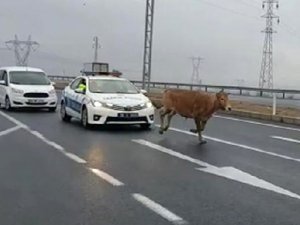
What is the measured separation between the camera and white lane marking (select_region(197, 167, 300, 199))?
8.40 m

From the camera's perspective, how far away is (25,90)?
78.5ft

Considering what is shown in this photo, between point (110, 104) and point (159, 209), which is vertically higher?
point (110, 104)

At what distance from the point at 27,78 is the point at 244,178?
57.4 ft

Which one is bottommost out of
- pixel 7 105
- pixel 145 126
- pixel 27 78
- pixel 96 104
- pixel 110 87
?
pixel 145 126

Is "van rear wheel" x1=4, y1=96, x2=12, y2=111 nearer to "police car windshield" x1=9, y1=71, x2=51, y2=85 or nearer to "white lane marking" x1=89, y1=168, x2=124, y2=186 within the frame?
"police car windshield" x1=9, y1=71, x2=51, y2=85

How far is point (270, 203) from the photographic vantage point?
24.7 ft

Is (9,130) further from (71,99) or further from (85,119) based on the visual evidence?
(71,99)

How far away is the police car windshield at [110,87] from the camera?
17.8m

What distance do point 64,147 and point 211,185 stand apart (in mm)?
4834

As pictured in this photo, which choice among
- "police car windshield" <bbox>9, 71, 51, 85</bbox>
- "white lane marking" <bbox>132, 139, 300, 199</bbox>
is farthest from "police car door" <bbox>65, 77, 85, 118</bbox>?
"white lane marking" <bbox>132, 139, 300, 199</bbox>

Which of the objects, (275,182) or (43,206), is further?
(275,182)

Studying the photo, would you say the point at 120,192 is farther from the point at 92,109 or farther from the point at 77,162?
the point at 92,109

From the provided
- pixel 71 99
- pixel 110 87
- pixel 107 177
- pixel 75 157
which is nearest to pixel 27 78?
pixel 71 99

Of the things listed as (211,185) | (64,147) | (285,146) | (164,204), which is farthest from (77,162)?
(285,146)
